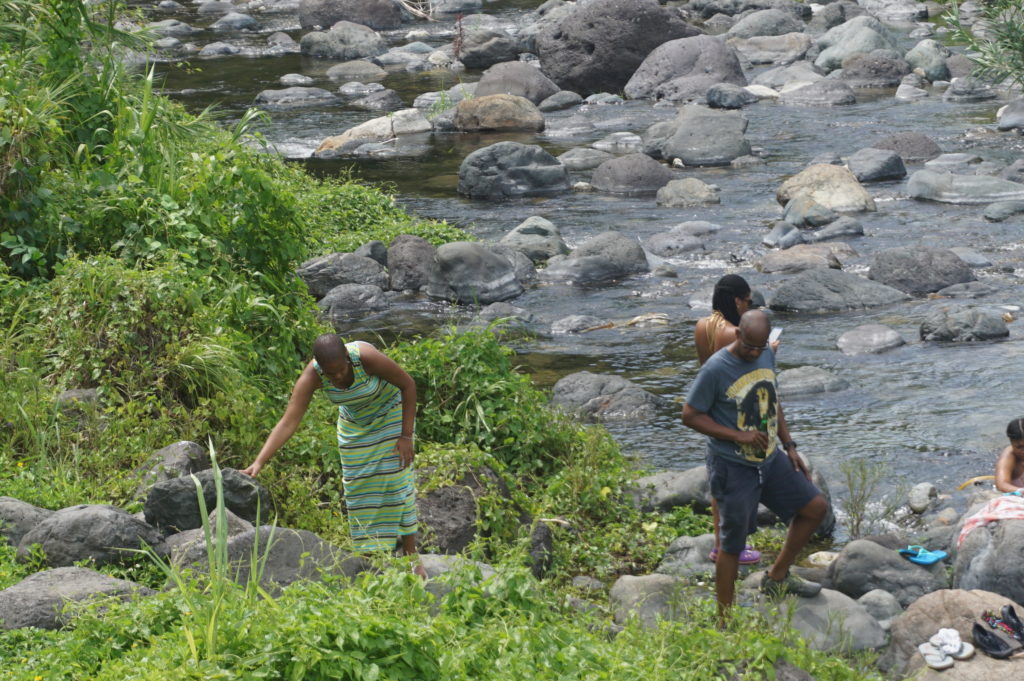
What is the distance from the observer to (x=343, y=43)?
29875 mm

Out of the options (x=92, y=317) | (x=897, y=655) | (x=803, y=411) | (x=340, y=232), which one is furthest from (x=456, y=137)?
(x=897, y=655)

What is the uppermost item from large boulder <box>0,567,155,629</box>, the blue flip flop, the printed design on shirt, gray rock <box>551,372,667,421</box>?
the printed design on shirt

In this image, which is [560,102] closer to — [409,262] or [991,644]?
[409,262]

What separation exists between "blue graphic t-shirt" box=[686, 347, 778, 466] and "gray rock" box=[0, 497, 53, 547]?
3.21 m

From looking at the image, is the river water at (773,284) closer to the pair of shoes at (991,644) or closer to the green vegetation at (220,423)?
the green vegetation at (220,423)

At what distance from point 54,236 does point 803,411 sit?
6009 millimetres

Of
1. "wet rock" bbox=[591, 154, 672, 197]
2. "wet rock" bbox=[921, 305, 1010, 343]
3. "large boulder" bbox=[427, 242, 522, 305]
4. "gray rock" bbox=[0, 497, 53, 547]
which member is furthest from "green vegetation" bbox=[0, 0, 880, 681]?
"wet rock" bbox=[591, 154, 672, 197]

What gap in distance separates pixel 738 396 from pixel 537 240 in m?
9.41

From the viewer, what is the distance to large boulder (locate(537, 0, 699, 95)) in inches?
981

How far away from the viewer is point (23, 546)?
5402 mm

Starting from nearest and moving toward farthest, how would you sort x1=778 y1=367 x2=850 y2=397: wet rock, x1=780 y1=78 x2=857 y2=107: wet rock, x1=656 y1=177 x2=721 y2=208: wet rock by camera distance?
x1=778 y1=367 x2=850 y2=397: wet rock → x1=656 y1=177 x2=721 y2=208: wet rock → x1=780 y1=78 x2=857 y2=107: wet rock

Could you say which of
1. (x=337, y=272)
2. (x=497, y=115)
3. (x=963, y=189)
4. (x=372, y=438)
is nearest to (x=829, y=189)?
(x=963, y=189)

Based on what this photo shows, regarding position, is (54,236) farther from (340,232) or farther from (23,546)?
(340,232)

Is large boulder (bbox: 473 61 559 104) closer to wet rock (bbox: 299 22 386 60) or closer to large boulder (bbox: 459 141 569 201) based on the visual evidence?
large boulder (bbox: 459 141 569 201)
